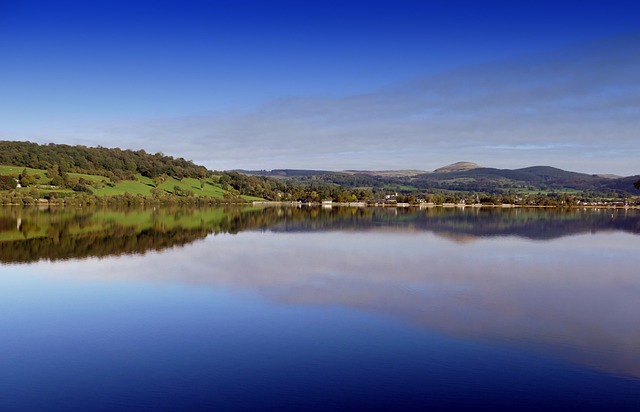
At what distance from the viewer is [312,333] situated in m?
14.8

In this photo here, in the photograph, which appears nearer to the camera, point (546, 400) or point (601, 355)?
point (546, 400)

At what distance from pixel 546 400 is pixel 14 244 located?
35046 millimetres

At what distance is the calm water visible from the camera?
1061 cm

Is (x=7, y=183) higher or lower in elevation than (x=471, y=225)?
higher

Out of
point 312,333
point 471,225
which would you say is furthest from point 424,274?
point 471,225

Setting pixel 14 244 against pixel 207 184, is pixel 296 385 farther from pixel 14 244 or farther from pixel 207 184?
pixel 207 184

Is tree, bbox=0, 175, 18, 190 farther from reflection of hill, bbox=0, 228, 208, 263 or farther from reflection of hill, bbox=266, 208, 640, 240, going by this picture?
reflection of hill, bbox=0, 228, 208, 263

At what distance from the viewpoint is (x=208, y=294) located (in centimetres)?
2009

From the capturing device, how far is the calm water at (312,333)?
10609 mm

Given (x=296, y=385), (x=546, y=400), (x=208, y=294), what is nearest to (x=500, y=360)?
(x=546, y=400)

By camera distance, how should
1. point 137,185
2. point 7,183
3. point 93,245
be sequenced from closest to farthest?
point 93,245, point 7,183, point 137,185

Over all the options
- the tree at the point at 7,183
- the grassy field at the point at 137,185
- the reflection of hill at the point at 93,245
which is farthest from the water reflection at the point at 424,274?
the grassy field at the point at 137,185

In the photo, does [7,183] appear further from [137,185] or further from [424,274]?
[424,274]

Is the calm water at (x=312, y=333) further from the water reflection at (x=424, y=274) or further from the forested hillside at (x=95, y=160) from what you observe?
the forested hillside at (x=95, y=160)
